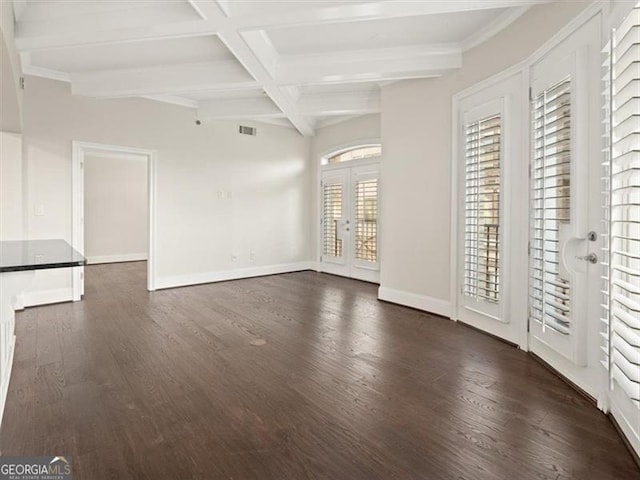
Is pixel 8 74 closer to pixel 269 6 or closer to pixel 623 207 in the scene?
pixel 269 6

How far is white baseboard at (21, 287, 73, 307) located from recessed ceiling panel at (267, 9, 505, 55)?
411 cm

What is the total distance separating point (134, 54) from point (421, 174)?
3.57 m

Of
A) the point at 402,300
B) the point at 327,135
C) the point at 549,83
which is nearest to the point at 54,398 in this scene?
the point at 402,300

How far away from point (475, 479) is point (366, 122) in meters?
5.49

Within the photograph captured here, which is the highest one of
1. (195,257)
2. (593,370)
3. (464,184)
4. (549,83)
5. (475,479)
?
(549,83)

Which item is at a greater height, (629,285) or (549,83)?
(549,83)

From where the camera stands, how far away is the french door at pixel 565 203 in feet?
7.30

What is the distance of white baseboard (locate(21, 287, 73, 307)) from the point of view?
442 centimetres

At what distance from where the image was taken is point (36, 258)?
5.39ft

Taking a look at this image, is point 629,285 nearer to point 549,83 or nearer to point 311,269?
point 549,83

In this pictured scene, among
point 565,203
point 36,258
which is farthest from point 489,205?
point 36,258

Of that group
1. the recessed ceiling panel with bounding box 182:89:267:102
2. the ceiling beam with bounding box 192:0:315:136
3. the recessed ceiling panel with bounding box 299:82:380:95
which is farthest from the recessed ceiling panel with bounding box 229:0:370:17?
the recessed ceiling panel with bounding box 182:89:267:102

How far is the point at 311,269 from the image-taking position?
755 cm

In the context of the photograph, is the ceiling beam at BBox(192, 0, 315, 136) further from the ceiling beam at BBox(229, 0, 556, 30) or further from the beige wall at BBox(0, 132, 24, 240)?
the beige wall at BBox(0, 132, 24, 240)
